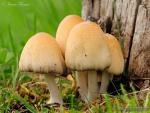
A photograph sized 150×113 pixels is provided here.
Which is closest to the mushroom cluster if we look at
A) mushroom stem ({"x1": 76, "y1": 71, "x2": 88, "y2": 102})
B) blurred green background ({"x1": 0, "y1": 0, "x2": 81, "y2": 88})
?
mushroom stem ({"x1": 76, "y1": 71, "x2": 88, "y2": 102})

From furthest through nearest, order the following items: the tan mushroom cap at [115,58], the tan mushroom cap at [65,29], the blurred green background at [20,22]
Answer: the blurred green background at [20,22]
the tan mushroom cap at [65,29]
the tan mushroom cap at [115,58]

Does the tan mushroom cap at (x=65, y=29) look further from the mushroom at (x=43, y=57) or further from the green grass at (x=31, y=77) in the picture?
the green grass at (x=31, y=77)

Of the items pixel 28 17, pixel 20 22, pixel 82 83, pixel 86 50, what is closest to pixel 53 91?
pixel 82 83

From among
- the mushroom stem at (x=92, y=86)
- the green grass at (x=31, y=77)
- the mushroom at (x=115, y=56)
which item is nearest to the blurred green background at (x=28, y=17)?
the green grass at (x=31, y=77)

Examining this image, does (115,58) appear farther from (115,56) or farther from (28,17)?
(28,17)

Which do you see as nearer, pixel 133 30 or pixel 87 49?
pixel 87 49

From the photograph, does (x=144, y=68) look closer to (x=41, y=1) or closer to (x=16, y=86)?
(x=16, y=86)

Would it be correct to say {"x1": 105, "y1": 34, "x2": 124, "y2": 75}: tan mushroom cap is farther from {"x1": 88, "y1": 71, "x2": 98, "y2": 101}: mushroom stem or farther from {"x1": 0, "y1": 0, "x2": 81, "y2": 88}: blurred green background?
{"x1": 0, "y1": 0, "x2": 81, "y2": 88}: blurred green background
